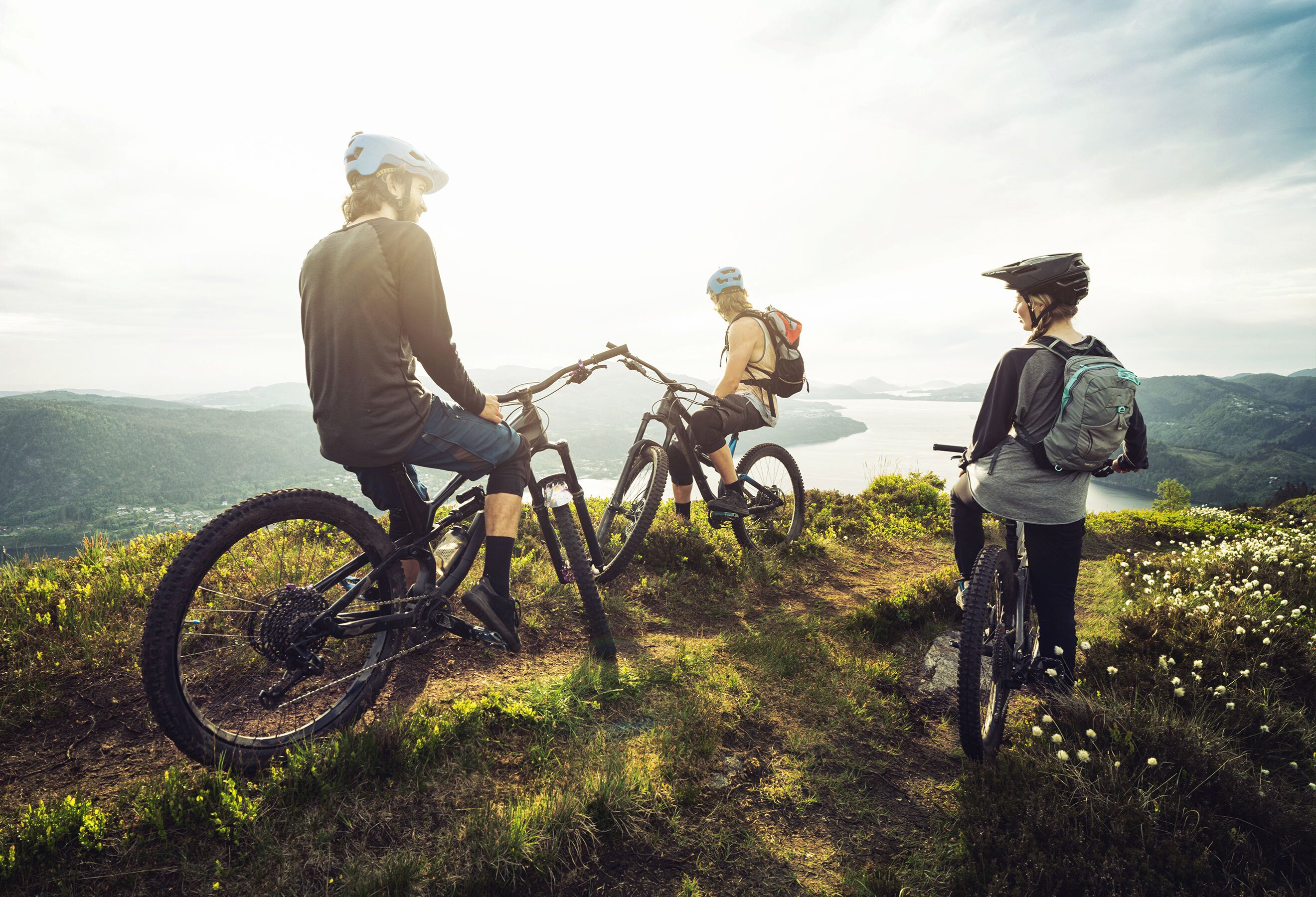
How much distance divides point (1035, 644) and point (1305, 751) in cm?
142

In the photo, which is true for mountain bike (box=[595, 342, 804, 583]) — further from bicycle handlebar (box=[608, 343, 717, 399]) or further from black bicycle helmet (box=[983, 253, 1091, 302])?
black bicycle helmet (box=[983, 253, 1091, 302])

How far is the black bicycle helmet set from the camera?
136 inches

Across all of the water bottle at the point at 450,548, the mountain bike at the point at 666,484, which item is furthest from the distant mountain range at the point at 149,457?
the water bottle at the point at 450,548

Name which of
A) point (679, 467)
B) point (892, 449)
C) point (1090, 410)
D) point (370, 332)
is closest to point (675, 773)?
point (370, 332)

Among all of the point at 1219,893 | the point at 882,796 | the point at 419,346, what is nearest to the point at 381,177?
the point at 419,346

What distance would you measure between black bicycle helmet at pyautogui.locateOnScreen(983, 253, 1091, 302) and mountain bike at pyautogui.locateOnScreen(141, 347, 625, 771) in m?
4.07

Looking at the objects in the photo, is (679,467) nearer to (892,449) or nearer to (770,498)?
(770,498)

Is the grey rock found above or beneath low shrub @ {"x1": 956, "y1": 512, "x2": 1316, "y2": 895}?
beneath

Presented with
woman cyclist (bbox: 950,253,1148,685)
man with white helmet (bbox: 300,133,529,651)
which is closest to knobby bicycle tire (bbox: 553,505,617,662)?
man with white helmet (bbox: 300,133,529,651)

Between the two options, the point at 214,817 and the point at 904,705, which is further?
the point at 904,705

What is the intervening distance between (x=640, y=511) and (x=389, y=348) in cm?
361

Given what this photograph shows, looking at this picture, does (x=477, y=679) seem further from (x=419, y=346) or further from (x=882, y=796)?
(x=882, y=796)

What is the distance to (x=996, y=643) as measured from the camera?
364cm

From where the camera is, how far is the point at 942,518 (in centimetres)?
1060
